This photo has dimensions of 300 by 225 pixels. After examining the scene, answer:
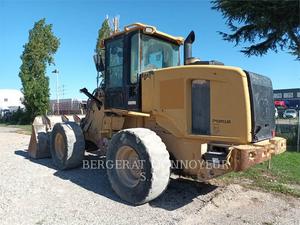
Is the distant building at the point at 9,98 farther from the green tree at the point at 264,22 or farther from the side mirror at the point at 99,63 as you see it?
the side mirror at the point at 99,63

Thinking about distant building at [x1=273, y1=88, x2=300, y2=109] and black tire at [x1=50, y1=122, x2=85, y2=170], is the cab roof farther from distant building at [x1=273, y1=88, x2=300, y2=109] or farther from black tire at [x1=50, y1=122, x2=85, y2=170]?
distant building at [x1=273, y1=88, x2=300, y2=109]

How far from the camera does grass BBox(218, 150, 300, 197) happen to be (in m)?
6.98

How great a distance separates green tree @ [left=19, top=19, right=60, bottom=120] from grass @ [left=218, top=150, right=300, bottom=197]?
25.8 metres

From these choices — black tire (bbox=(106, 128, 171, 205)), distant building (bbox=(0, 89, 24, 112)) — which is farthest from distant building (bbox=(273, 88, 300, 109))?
black tire (bbox=(106, 128, 171, 205))

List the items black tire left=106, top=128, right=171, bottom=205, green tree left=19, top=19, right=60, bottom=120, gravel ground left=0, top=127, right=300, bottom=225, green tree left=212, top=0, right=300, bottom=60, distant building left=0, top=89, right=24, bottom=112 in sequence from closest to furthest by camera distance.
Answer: gravel ground left=0, top=127, right=300, bottom=225
black tire left=106, top=128, right=171, bottom=205
green tree left=212, top=0, right=300, bottom=60
green tree left=19, top=19, right=60, bottom=120
distant building left=0, top=89, right=24, bottom=112

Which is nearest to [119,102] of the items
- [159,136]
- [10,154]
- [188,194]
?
[159,136]

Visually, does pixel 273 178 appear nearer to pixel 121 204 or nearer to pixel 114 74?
pixel 121 204

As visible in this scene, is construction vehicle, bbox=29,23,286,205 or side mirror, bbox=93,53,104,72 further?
side mirror, bbox=93,53,104,72

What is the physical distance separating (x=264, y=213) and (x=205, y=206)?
939 millimetres

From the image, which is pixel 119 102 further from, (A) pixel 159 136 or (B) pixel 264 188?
(B) pixel 264 188

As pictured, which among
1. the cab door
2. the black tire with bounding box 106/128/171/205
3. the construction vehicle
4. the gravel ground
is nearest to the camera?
the gravel ground

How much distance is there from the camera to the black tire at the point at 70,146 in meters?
7.93

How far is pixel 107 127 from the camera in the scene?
25.6 feet

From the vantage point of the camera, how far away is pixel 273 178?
306 inches
